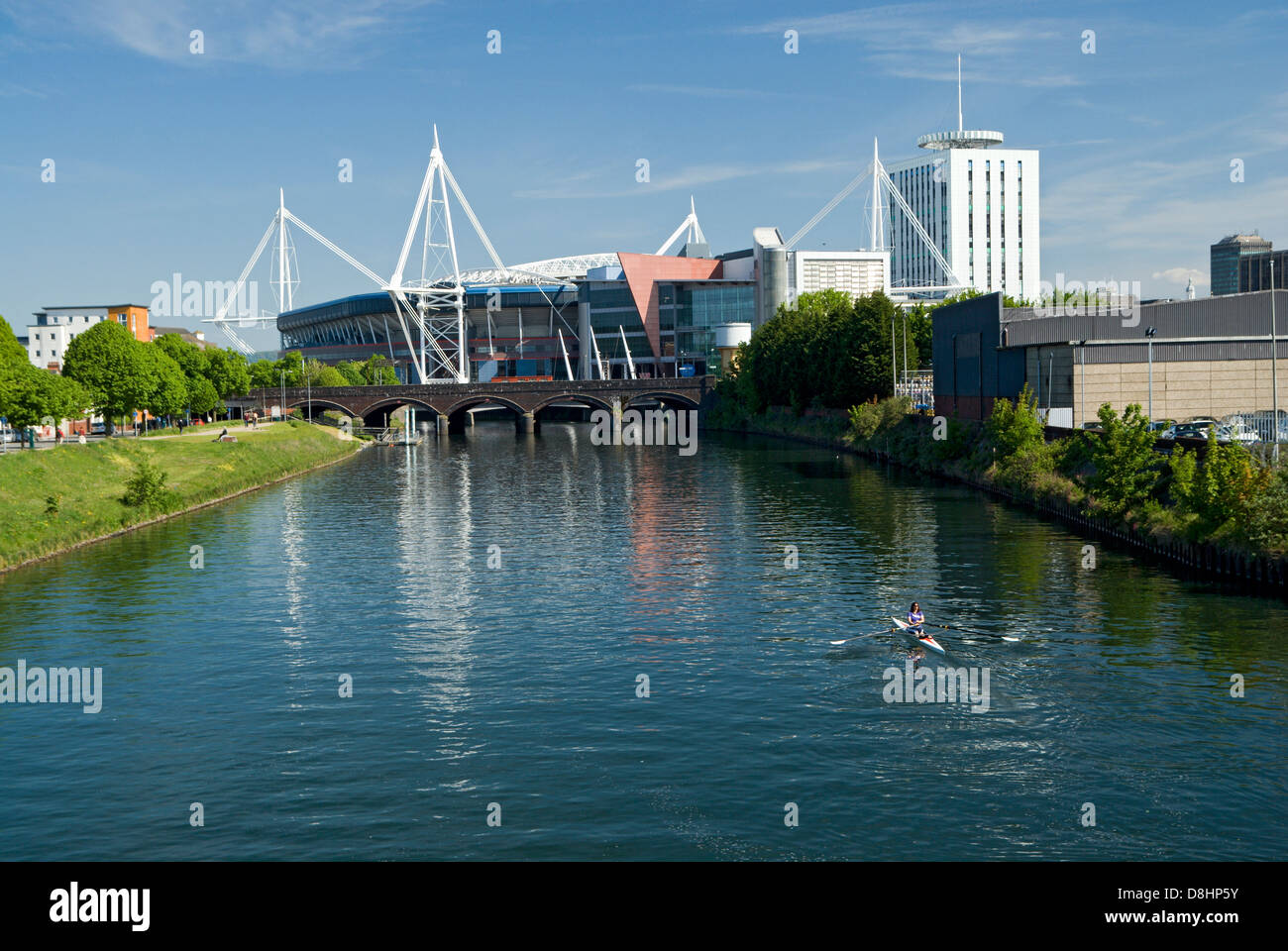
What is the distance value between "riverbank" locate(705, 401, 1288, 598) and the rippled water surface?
2.52 metres

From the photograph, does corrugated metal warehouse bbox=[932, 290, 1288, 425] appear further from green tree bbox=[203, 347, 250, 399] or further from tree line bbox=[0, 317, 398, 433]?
green tree bbox=[203, 347, 250, 399]

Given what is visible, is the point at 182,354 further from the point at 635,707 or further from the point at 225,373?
the point at 635,707

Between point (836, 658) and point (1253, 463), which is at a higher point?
Result: point (1253, 463)

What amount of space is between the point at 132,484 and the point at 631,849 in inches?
2728

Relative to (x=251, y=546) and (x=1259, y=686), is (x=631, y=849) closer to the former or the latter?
(x=1259, y=686)

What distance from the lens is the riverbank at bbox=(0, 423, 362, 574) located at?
72.1 m

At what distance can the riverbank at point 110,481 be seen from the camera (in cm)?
7206

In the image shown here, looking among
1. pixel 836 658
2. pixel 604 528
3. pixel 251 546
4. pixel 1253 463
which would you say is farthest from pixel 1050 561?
pixel 251 546

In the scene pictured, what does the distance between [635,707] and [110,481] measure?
68.0m

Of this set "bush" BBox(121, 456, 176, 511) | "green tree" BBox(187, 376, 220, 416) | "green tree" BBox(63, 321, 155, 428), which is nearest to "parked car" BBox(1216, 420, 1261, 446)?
"bush" BBox(121, 456, 176, 511)

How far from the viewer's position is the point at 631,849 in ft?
91.9
